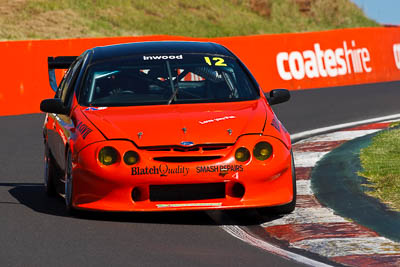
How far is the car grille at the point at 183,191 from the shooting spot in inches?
305

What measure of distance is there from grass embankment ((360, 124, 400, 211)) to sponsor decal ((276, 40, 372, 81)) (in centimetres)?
1059

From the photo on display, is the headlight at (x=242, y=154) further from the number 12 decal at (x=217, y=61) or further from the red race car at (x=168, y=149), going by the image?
the number 12 decal at (x=217, y=61)

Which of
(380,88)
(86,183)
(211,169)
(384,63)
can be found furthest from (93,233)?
(384,63)

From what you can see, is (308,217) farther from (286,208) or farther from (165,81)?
(165,81)

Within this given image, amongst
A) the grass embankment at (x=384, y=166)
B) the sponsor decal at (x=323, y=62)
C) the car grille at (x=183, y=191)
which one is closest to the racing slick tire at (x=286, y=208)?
the car grille at (x=183, y=191)

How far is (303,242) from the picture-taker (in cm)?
720

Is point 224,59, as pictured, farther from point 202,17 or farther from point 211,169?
point 202,17

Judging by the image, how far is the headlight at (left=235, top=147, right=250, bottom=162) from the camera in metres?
7.80

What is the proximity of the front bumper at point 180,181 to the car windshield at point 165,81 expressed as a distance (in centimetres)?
104

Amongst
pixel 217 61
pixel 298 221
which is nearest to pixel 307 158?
pixel 217 61

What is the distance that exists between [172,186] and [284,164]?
0.88 m

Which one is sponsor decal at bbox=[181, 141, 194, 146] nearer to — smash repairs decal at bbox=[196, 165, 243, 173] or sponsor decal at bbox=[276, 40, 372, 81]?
smash repairs decal at bbox=[196, 165, 243, 173]

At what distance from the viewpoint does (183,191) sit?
25.5 ft

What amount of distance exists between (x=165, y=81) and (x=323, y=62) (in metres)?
17.0
